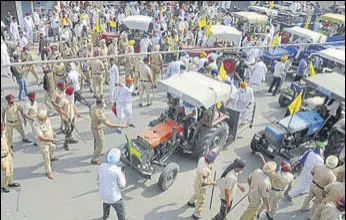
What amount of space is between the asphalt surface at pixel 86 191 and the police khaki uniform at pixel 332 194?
95 centimetres

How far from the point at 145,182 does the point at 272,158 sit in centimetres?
327

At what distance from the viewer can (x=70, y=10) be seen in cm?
1764

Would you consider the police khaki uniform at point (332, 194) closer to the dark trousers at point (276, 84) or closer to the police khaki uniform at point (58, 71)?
the dark trousers at point (276, 84)

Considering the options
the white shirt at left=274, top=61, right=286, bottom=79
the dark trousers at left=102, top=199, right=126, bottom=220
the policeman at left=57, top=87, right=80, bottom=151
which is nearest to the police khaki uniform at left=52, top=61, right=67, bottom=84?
the policeman at left=57, top=87, right=80, bottom=151

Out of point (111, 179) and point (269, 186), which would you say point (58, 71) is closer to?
point (111, 179)

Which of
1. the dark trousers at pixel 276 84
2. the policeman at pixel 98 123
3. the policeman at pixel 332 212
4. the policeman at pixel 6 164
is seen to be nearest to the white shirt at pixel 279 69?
the dark trousers at pixel 276 84

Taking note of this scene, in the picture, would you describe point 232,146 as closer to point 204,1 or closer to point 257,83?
point 257,83

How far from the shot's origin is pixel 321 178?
6.05 meters

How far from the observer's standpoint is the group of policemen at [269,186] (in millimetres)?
5576

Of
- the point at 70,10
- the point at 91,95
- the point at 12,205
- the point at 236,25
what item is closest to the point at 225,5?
the point at 236,25

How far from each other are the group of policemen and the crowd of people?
0.02 meters

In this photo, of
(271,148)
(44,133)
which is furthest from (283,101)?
(44,133)

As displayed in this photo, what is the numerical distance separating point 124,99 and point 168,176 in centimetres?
277

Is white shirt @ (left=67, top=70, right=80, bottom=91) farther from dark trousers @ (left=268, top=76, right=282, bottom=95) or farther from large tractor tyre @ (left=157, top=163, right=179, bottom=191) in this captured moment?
dark trousers @ (left=268, top=76, right=282, bottom=95)
